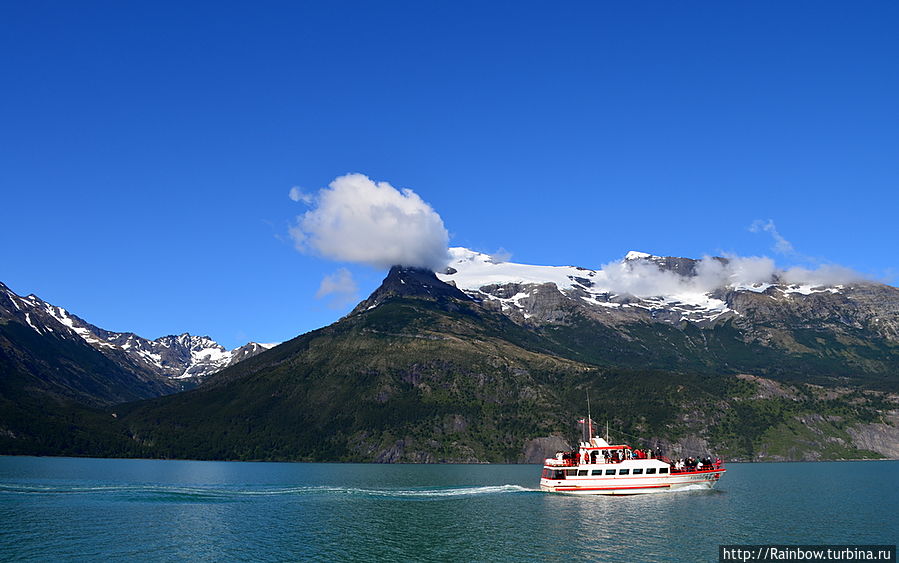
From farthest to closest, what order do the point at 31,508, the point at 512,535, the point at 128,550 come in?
1. the point at 31,508
2. the point at 512,535
3. the point at 128,550

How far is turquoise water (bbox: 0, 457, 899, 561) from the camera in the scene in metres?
108

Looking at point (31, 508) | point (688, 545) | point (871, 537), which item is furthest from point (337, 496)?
point (871, 537)

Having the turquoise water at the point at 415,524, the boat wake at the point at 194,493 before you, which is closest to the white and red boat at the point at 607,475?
the turquoise water at the point at 415,524

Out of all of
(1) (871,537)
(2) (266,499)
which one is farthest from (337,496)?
(1) (871,537)

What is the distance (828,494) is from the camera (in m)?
192

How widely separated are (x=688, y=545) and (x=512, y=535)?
29011mm

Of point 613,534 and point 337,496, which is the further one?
point 337,496

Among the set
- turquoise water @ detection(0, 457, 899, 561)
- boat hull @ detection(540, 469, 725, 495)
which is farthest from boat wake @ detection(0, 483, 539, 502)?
boat hull @ detection(540, 469, 725, 495)

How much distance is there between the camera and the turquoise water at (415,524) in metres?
108

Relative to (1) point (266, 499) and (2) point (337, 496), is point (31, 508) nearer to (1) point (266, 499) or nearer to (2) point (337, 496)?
(1) point (266, 499)

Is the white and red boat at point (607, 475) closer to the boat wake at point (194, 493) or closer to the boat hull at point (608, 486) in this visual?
the boat hull at point (608, 486)

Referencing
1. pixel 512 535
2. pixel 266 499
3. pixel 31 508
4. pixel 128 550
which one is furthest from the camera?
pixel 266 499

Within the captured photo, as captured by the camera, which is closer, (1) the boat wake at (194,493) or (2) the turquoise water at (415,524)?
(2) the turquoise water at (415,524)

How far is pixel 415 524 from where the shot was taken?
440ft
